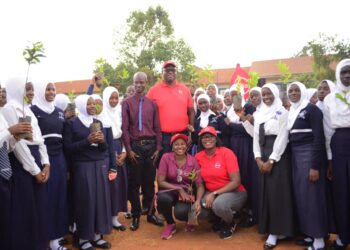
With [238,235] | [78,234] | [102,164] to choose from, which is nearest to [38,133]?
[102,164]

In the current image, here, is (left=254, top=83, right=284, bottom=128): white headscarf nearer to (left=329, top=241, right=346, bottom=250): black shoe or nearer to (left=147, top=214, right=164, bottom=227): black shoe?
(left=329, top=241, right=346, bottom=250): black shoe

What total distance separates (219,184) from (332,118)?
1.90 meters

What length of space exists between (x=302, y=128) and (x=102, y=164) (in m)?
2.68

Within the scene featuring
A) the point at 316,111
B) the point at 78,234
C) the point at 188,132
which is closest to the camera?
the point at 316,111

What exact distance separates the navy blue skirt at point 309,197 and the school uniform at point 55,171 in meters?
3.05

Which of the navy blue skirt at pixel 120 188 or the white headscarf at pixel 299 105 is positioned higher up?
the white headscarf at pixel 299 105

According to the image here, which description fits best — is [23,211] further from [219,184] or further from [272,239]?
[272,239]

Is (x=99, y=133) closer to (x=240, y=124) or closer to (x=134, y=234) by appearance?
(x=134, y=234)

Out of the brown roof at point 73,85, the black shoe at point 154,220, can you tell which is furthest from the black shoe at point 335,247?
the brown roof at point 73,85

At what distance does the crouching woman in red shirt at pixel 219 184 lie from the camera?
15.9ft

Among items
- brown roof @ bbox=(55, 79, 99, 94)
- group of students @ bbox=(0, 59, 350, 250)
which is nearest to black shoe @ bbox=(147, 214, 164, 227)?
group of students @ bbox=(0, 59, 350, 250)

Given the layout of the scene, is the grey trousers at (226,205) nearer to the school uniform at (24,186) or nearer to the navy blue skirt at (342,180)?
the navy blue skirt at (342,180)

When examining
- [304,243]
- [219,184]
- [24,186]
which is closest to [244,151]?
[219,184]

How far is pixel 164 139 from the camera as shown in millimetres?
5672
